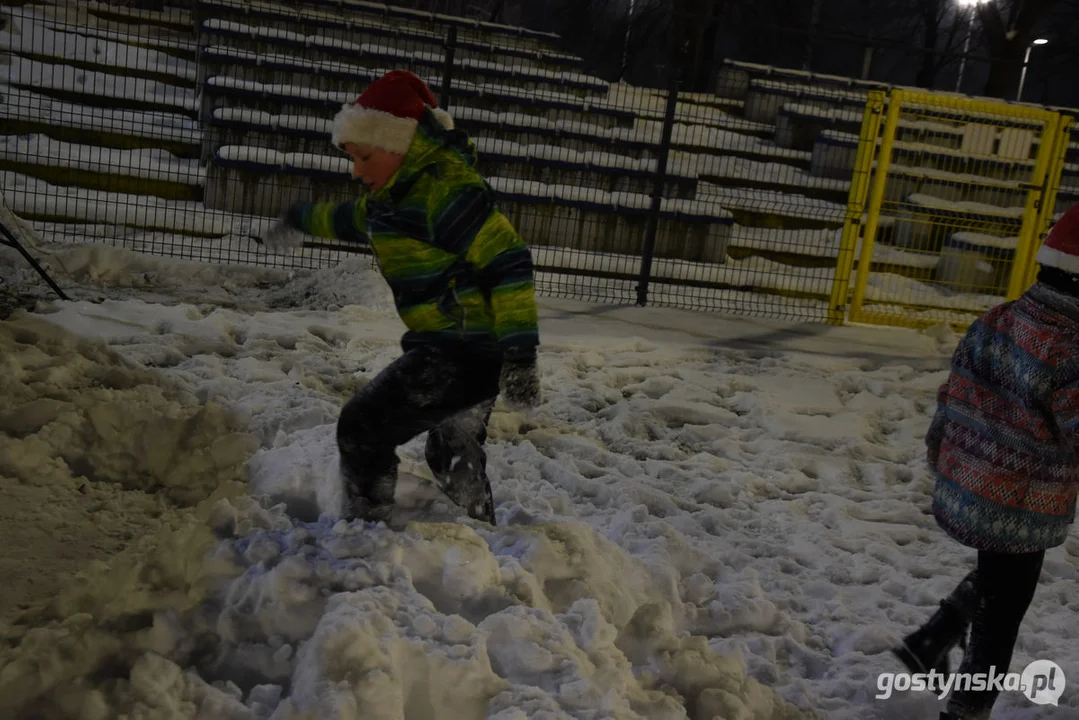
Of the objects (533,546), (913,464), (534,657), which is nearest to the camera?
(534,657)

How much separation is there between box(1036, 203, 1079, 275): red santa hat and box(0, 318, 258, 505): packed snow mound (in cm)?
281

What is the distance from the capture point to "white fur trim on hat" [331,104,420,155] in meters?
2.87

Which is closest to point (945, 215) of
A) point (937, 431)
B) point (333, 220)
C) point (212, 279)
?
point (212, 279)

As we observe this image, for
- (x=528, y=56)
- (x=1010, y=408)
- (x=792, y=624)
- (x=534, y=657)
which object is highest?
(x=528, y=56)

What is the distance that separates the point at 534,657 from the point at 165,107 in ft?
35.3

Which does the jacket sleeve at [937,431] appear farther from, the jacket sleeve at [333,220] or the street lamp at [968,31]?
the street lamp at [968,31]

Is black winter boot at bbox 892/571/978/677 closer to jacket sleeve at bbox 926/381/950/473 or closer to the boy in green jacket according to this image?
jacket sleeve at bbox 926/381/950/473

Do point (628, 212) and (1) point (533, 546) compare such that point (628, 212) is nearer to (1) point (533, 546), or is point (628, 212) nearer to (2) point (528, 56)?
(2) point (528, 56)

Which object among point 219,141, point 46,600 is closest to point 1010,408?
point 46,600

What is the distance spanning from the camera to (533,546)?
310 cm

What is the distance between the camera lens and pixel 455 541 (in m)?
2.97

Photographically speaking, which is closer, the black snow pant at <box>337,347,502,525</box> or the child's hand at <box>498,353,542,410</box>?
the child's hand at <box>498,353,542,410</box>

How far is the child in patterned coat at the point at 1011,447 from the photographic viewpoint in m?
2.55

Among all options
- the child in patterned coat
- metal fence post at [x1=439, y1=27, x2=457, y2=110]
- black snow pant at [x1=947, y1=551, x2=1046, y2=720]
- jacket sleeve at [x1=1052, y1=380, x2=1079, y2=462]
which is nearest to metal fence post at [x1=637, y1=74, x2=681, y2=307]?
metal fence post at [x1=439, y1=27, x2=457, y2=110]
